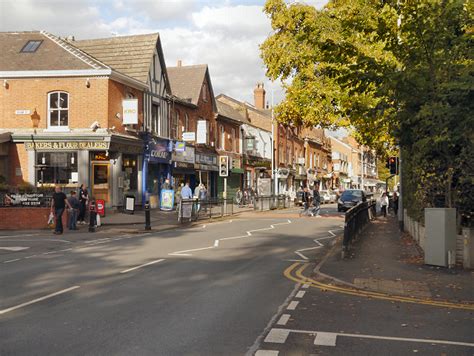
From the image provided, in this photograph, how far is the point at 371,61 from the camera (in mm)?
12391

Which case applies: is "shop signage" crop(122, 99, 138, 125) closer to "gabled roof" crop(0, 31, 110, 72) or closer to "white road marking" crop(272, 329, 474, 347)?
"gabled roof" crop(0, 31, 110, 72)

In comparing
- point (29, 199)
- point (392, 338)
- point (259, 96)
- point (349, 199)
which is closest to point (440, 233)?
point (392, 338)

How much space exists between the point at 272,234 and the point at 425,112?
9.72m

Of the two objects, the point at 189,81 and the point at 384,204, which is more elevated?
the point at 189,81

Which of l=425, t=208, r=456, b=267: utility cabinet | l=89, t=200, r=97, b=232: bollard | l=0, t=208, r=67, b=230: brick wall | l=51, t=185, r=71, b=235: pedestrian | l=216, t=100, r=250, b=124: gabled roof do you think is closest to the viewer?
l=425, t=208, r=456, b=267: utility cabinet

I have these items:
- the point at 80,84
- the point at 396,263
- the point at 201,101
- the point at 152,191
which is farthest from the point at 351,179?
the point at 396,263

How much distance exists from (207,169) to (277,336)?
33.5 meters

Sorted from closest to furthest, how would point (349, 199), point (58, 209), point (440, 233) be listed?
1. point (440, 233)
2. point (58, 209)
3. point (349, 199)

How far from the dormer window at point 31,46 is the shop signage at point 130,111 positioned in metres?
6.15

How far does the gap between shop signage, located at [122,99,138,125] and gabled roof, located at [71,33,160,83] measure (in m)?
2.79

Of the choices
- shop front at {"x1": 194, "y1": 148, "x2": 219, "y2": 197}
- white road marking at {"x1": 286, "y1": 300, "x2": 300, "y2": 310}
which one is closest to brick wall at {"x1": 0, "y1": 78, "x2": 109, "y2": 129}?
shop front at {"x1": 194, "y1": 148, "x2": 219, "y2": 197}

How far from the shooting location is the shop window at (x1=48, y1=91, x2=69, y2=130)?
1086 inches

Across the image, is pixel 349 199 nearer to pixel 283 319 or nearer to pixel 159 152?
pixel 159 152

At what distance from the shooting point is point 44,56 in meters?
28.7
